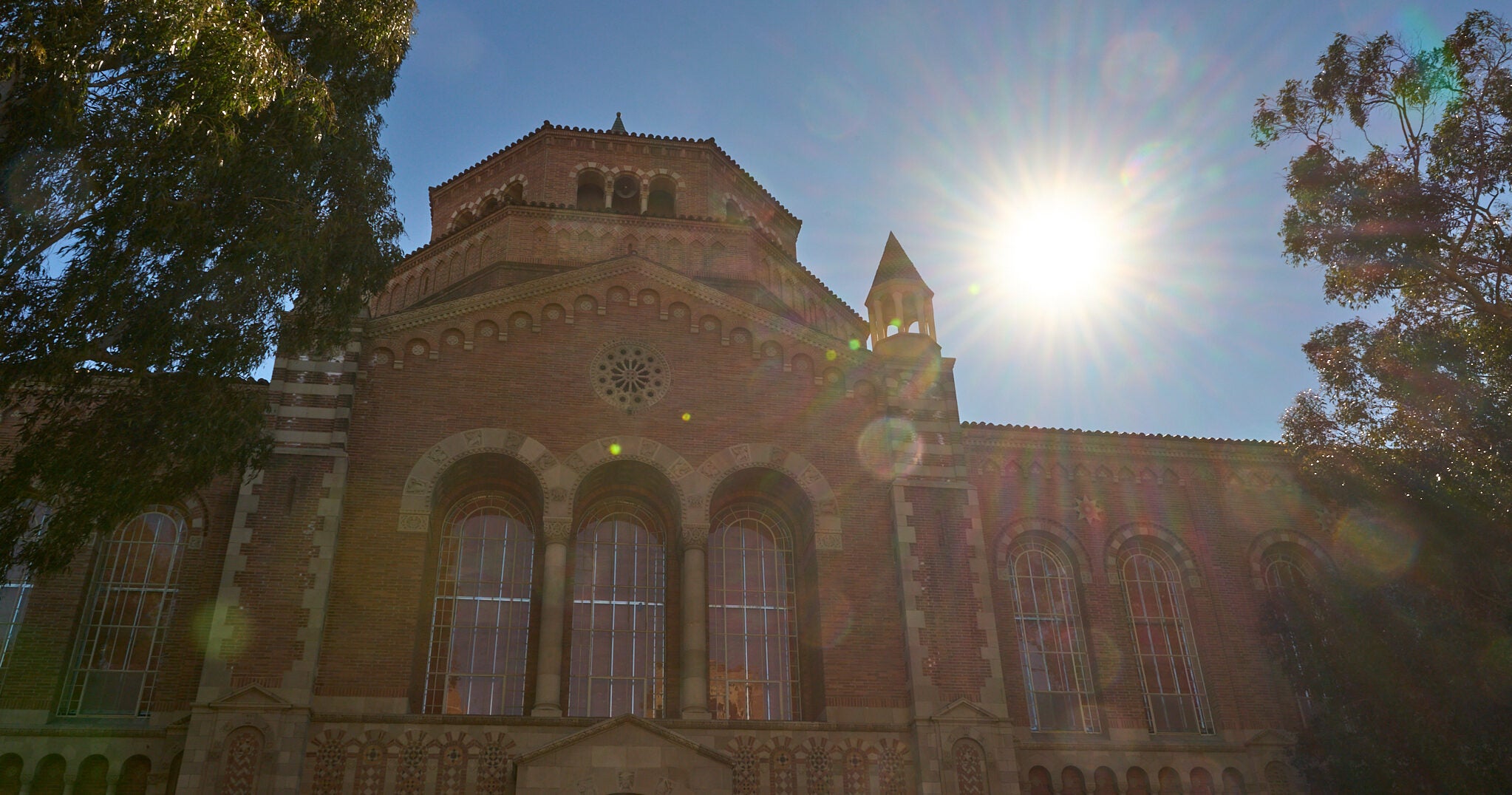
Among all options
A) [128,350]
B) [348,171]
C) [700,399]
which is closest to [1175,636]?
[700,399]

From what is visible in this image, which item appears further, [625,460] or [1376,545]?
[1376,545]

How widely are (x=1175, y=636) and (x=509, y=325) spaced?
1580 centimetres

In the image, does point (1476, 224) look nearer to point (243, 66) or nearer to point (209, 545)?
point (243, 66)

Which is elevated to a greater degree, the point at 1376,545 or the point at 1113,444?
the point at 1113,444

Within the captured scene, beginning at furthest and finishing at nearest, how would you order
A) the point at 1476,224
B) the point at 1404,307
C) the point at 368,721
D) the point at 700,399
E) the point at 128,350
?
1. the point at 700,399
2. the point at 1404,307
3. the point at 1476,224
4. the point at 368,721
5. the point at 128,350

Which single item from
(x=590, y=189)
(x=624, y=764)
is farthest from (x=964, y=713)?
(x=590, y=189)

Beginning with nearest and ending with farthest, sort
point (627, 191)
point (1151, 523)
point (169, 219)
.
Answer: point (169, 219)
point (1151, 523)
point (627, 191)

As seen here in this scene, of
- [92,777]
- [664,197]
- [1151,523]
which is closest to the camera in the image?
[92,777]

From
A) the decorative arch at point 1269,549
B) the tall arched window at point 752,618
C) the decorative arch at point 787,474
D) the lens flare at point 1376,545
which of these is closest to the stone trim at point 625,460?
the decorative arch at point 787,474

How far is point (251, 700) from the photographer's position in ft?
52.6

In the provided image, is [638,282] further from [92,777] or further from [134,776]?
[92,777]

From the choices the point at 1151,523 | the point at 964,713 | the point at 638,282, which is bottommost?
the point at 964,713

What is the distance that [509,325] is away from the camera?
20.8 m

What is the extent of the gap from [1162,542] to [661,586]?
11.8m
